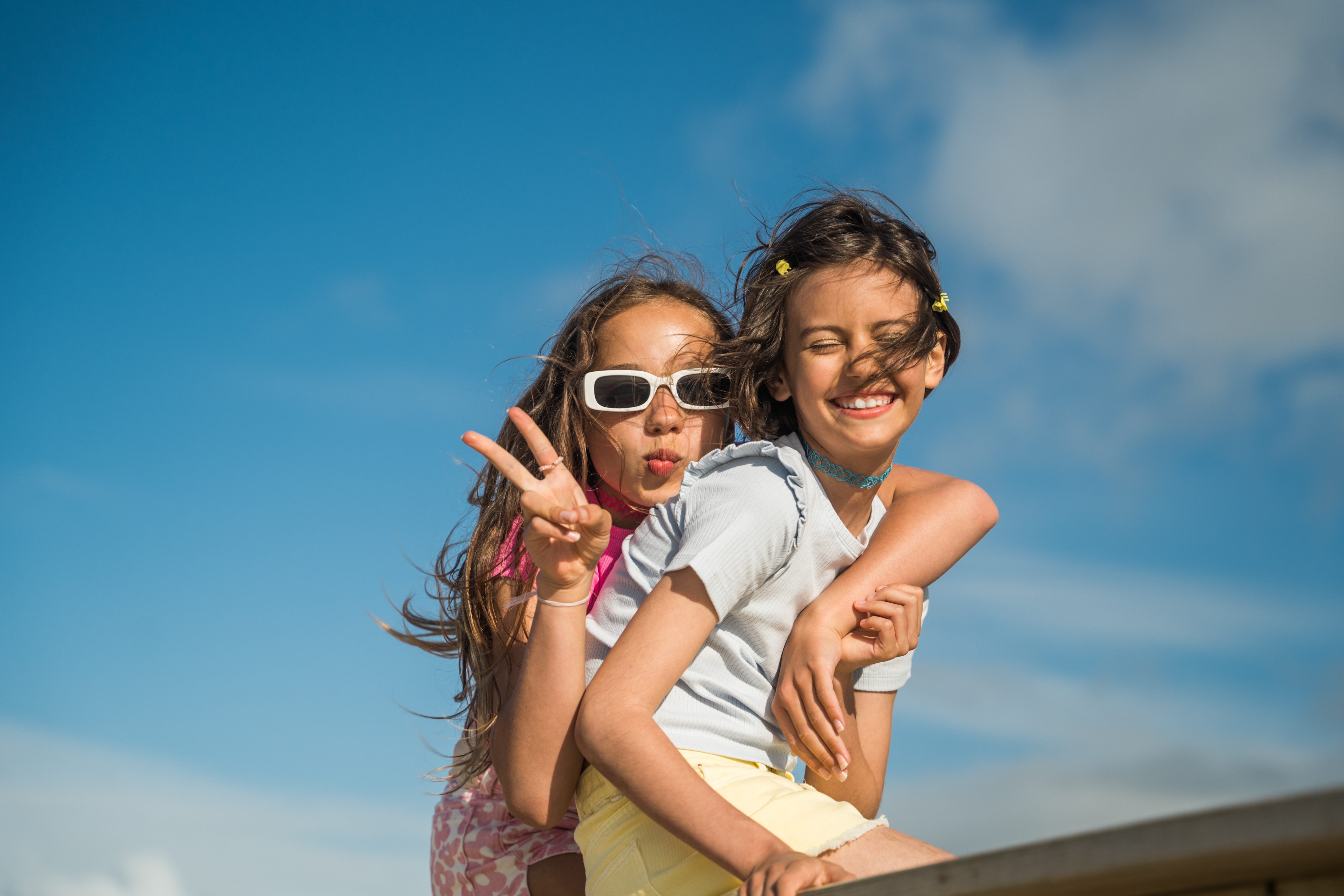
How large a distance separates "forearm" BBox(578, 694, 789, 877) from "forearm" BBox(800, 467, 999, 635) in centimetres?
66

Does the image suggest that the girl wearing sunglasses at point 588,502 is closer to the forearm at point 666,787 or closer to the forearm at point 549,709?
the forearm at point 549,709

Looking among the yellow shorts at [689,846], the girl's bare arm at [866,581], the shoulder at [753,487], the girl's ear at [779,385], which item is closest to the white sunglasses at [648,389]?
the girl's ear at [779,385]

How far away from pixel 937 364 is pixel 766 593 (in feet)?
3.36

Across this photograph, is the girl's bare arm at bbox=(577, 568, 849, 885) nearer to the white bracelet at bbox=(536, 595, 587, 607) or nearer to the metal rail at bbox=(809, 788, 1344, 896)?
the white bracelet at bbox=(536, 595, 587, 607)

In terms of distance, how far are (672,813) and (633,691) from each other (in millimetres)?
307

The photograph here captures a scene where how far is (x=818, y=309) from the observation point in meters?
3.13

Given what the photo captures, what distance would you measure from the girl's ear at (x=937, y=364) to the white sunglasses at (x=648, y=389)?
726 mm

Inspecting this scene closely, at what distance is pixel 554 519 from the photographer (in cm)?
268

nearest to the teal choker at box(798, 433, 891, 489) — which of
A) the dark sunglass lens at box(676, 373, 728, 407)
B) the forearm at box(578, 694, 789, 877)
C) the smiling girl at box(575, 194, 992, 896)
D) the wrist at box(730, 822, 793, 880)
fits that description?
the smiling girl at box(575, 194, 992, 896)

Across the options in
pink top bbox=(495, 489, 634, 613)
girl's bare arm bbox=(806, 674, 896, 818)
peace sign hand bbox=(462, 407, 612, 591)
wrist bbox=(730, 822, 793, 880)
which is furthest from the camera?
pink top bbox=(495, 489, 634, 613)

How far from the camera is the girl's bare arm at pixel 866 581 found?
9.03 feet

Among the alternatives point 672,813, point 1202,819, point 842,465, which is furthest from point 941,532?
point 1202,819

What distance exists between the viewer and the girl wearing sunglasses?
3.37m

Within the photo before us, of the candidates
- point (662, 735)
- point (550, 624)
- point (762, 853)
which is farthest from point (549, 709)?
point (762, 853)
